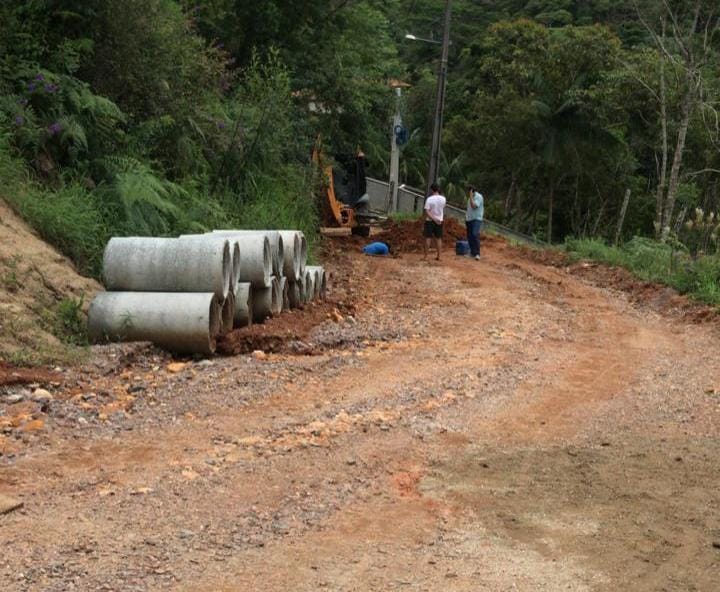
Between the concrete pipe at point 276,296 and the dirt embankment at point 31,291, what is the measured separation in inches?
79.5

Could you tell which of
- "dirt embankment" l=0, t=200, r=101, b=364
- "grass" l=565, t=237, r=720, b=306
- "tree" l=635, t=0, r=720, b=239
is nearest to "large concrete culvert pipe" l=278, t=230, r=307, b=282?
"dirt embankment" l=0, t=200, r=101, b=364

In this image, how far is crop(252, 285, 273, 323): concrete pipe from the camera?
11.3 m

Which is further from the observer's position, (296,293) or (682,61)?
(682,61)

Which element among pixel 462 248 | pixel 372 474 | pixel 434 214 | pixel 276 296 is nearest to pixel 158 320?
pixel 276 296

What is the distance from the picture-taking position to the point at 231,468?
21.0 ft

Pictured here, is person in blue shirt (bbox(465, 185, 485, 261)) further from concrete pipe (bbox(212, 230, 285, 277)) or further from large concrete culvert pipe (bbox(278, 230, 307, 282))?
concrete pipe (bbox(212, 230, 285, 277))

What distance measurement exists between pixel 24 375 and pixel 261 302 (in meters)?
3.68

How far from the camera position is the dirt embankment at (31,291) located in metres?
8.72

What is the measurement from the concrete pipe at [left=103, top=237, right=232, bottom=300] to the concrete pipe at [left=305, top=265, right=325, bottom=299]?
355 centimetres

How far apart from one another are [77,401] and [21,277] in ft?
7.86

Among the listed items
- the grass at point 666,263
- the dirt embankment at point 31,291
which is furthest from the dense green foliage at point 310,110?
the dirt embankment at point 31,291

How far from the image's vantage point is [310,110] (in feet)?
80.3

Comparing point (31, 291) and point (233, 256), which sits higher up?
point (233, 256)

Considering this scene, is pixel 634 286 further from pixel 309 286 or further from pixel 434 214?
pixel 309 286
